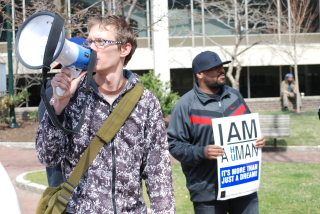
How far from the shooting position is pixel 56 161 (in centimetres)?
260

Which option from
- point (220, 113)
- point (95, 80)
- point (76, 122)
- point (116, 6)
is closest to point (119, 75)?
point (95, 80)

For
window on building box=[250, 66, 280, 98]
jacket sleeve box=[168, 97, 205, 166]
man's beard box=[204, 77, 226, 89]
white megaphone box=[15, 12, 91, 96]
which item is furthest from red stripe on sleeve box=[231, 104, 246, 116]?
window on building box=[250, 66, 280, 98]

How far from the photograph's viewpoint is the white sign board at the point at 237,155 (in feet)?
12.8

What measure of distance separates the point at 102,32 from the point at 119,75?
281 mm

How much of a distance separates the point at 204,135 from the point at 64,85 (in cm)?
198

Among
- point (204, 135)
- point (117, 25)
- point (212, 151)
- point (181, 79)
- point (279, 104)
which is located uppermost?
point (181, 79)

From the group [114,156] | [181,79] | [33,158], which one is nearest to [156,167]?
[114,156]

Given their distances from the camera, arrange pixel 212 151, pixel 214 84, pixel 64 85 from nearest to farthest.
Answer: pixel 64 85 → pixel 212 151 → pixel 214 84

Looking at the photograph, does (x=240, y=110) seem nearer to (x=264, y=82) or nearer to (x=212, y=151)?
(x=212, y=151)

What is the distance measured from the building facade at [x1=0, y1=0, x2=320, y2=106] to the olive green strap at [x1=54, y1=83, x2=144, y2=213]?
17918 mm

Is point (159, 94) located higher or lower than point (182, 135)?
higher

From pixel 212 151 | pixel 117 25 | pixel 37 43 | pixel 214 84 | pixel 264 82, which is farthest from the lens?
pixel 264 82

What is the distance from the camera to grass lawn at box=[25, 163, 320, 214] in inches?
246

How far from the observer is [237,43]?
68.2 feet
